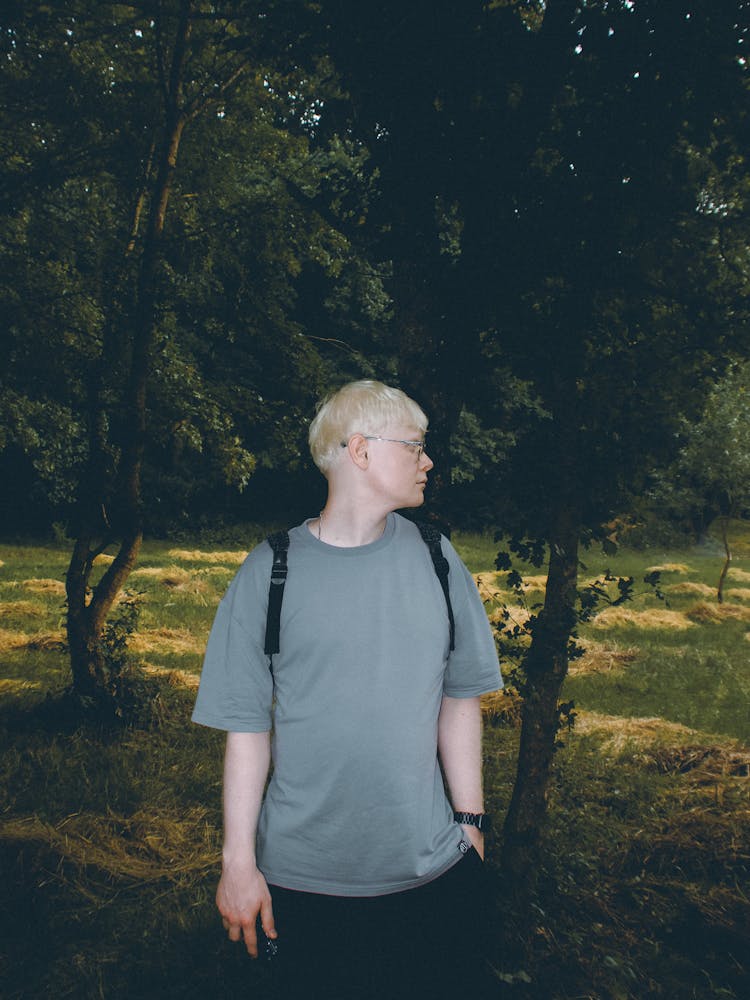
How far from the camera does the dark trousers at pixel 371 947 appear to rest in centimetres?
192

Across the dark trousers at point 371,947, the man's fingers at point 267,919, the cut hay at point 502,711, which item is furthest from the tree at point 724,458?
the man's fingers at point 267,919

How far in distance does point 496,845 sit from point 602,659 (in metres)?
6.77

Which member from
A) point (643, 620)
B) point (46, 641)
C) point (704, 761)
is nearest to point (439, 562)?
point (704, 761)

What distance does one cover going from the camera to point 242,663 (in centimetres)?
198

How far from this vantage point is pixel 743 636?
1423 cm

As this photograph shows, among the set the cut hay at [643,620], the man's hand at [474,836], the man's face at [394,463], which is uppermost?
the man's face at [394,463]

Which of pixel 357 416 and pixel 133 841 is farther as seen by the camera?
pixel 133 841

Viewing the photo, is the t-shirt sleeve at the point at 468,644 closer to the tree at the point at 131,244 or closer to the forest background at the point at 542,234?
the forest background at the point at 542,234

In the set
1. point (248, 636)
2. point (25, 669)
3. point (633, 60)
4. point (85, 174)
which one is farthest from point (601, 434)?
point (25, 669)

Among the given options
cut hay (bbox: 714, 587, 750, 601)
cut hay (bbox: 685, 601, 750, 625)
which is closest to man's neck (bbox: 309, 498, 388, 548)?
cut hay (bbox: 685, 601, 750, 625)

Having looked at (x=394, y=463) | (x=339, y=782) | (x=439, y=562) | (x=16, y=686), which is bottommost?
(x=16, y=686)

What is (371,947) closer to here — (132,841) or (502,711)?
(132,841)

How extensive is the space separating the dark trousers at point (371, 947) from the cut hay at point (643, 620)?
39.6ft

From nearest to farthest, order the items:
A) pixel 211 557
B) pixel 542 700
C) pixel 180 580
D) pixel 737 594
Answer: pixel 542 700
pixel 180 580
pixel 737 594
pixel 211 557
